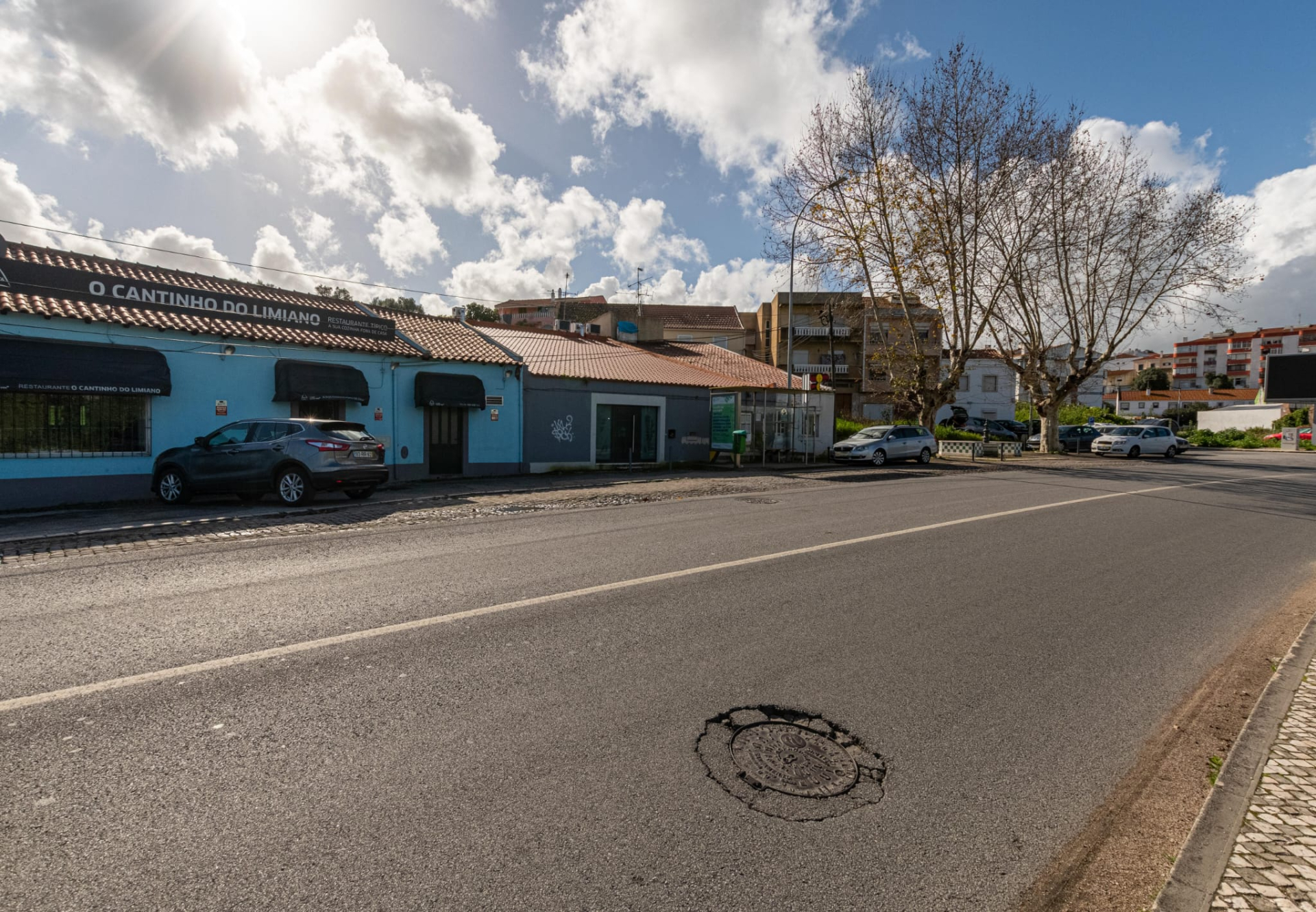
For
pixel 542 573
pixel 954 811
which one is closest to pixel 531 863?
pixel 954 811

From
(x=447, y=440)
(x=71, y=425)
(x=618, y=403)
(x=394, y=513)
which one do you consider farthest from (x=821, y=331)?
(x=71, y=425)

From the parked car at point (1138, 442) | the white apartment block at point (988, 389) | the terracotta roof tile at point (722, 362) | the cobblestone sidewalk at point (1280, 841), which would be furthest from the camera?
the white apartment block at point (988, 389)

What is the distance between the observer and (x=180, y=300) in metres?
14.9

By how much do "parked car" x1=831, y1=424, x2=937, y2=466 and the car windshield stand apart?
1734 cm

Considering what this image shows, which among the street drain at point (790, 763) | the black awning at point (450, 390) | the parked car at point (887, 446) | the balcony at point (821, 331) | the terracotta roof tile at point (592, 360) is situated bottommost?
the street drain at point (790, 763)

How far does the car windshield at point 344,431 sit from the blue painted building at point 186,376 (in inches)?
138

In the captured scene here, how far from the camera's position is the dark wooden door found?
1845cm

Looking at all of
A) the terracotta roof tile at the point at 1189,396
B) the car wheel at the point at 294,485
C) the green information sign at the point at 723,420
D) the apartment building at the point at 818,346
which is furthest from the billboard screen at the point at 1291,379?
the terracotta roof tile at the point at 1189,396

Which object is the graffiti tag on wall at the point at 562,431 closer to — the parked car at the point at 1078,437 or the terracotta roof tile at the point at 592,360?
the terracotta roof tile at the point at 592,360

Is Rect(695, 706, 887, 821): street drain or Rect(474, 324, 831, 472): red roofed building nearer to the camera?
Rect(695, 706, 887, 821): street drain

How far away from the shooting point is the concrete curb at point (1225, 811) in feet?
8.01

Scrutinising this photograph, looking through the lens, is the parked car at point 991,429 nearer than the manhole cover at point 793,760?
No

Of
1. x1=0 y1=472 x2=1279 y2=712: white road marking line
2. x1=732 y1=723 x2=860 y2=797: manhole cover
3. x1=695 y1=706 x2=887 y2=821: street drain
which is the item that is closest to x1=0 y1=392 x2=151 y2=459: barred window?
x1=0 y1=472 x2=1279 y2=712: white road marking line

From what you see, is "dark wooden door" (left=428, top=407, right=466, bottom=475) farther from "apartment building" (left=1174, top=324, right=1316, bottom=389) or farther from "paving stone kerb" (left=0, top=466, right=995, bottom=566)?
"apartment building" (left=1174, top=324, right=1316, bottom=389)
